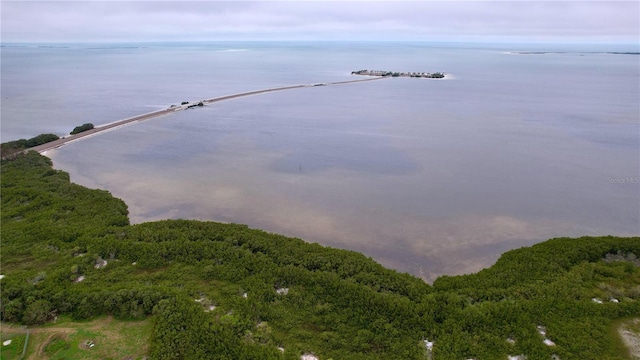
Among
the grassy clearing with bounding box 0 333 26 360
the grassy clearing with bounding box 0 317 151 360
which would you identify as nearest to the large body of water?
the grassy clearing with bounding box 0 317 151 360

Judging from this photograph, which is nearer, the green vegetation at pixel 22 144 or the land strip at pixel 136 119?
the green vegetation at pixel 22 144

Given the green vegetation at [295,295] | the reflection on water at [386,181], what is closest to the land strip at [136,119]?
the reflection on water at [386,181]

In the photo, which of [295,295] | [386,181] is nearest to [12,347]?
[295,295]

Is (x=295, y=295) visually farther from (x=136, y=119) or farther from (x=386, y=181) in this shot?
(x=136, y=119)

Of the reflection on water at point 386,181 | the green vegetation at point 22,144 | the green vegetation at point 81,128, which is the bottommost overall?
the reflection on water at point 386,181

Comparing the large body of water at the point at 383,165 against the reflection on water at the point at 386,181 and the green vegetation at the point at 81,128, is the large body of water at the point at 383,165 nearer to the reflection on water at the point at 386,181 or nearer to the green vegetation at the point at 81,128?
the reflection on water at the point at 386,181

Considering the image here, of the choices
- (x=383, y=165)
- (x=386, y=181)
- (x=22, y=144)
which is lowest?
(x=386, y=181)
